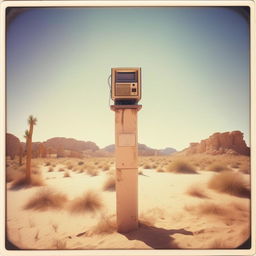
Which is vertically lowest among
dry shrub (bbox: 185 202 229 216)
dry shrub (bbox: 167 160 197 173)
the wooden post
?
dry shrub (bbox: 167 160 197 173)

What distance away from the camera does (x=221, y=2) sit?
3.45 m

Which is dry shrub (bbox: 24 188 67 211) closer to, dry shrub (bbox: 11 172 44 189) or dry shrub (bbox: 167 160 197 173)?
dry shrub (bbox: 11 172 44 189)

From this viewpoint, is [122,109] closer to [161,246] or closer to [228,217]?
[161,246]

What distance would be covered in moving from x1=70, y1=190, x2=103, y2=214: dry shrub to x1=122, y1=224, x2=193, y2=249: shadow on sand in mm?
1935

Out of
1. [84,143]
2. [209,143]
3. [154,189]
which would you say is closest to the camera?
[154,189]

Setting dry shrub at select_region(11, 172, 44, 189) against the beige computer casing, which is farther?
dry shrub at select_region(11, 172, 44, 189)

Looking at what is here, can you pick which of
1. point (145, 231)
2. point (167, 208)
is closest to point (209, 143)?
point (167, 208)

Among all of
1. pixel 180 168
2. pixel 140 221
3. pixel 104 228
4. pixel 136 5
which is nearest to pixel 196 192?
pixel 140 221

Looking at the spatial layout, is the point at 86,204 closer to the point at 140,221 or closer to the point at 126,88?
the point at 140,221

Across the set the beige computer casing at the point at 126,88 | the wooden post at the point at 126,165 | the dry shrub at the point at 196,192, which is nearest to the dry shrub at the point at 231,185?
the dry shrub at the point at 196,192

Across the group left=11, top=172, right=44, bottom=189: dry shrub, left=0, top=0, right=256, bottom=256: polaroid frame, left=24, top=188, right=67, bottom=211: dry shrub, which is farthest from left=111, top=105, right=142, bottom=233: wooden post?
left=11, top=172, right=44, bottom=189: dry shrub

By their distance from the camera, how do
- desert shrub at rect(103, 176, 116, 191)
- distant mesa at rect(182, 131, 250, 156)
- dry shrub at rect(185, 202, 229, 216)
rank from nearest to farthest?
dry shrub at rect(185, 202, 229, 216) < desert shrub at rect(103, 176, 116, 191) < distant mesa at rect(182, 131, 250, 156)

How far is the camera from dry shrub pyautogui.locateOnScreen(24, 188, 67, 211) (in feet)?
19.6
